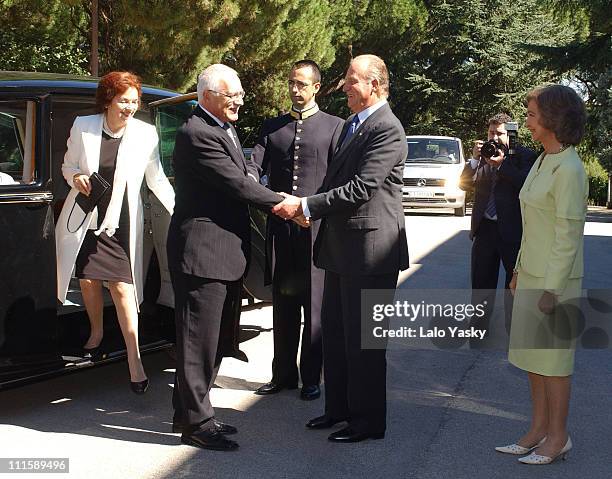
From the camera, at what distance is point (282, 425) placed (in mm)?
5648

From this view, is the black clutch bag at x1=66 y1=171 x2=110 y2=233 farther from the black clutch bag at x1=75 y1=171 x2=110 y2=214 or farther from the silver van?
the silver van

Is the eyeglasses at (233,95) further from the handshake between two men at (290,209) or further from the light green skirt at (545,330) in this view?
the light green skirt at (545,330)

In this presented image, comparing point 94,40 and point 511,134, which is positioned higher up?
point 94,40

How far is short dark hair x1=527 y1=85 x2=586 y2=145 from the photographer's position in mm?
4816

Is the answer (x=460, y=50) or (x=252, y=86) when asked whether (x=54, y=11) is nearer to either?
(x=252, y=86)

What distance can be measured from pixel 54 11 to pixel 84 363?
14.1 m

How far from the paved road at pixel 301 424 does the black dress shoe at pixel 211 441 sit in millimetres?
44

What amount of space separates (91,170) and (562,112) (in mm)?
2685

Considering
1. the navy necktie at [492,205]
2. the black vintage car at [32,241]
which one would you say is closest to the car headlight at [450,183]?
the navy necktie at [492,205]

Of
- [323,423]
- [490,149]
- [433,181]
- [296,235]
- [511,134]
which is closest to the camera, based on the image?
[323,423]

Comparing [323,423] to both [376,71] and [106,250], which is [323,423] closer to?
[106,250]

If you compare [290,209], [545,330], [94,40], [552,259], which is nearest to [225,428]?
[290,209]

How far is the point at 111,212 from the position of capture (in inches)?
230

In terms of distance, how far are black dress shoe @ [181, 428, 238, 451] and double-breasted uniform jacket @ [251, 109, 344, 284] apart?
1.46 m
